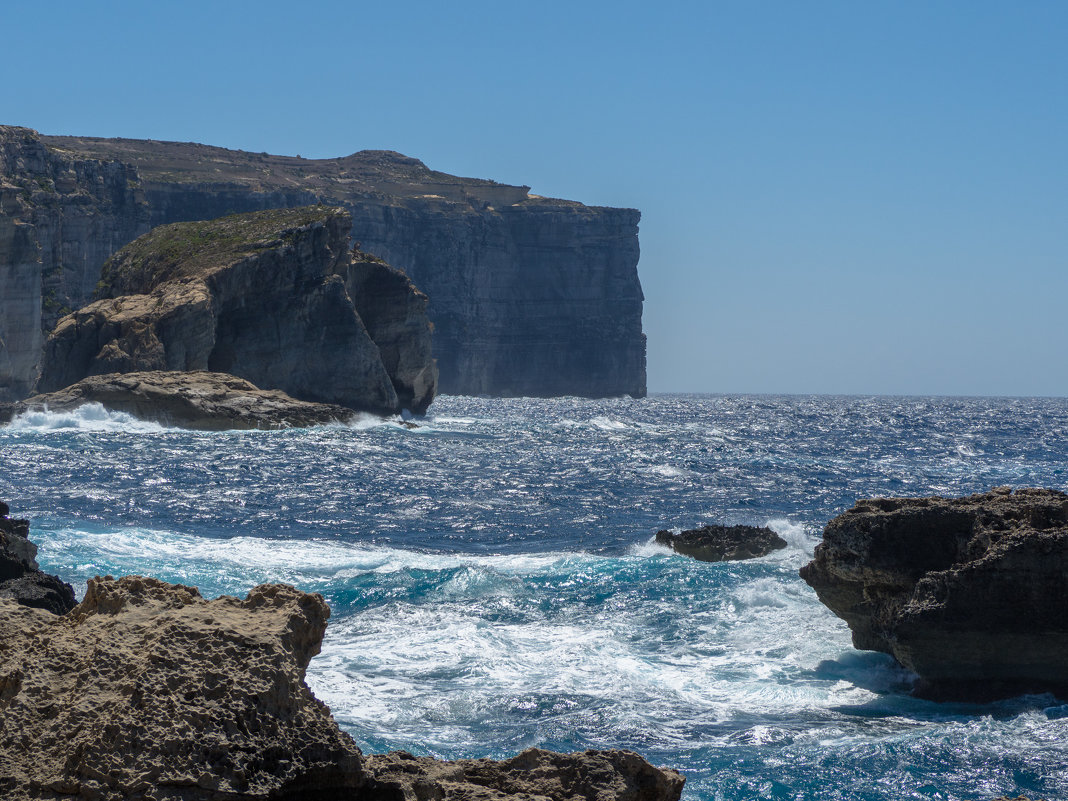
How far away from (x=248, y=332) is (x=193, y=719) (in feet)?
207

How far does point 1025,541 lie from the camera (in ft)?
41.5

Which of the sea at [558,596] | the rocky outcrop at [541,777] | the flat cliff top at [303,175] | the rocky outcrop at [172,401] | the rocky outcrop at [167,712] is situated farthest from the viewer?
the flat cliff top at [303,175]

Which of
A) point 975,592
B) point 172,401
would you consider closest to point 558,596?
point 975,592

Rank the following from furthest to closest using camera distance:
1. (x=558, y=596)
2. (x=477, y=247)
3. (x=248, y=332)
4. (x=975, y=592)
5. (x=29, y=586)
→ (x=477, y=247)
(x=248, y=332)
(x=558, y=596)
(x=975, y=592)
(x=29, y=586)

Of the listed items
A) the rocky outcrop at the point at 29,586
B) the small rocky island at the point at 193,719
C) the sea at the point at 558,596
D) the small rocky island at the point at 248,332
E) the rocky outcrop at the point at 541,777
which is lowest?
the sea at the point at 558,596

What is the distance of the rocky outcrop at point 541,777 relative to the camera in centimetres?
589

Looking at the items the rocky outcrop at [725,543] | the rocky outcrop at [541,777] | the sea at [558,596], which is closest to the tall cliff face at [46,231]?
the sea at [558,596]

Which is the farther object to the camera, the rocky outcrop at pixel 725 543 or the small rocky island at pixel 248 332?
the small rocky island at pixel 248 332

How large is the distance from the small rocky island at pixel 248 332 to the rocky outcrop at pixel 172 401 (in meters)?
0.07

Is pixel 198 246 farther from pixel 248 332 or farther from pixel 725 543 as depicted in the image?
pixel 725 543

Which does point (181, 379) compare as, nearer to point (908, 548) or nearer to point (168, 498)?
point (168, 498)

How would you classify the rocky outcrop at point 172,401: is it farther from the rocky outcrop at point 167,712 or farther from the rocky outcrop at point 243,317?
the rocky outcrop at point 167,712

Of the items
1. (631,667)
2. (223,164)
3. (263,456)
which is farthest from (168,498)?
(223,164)

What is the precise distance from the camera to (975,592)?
12.5 m
